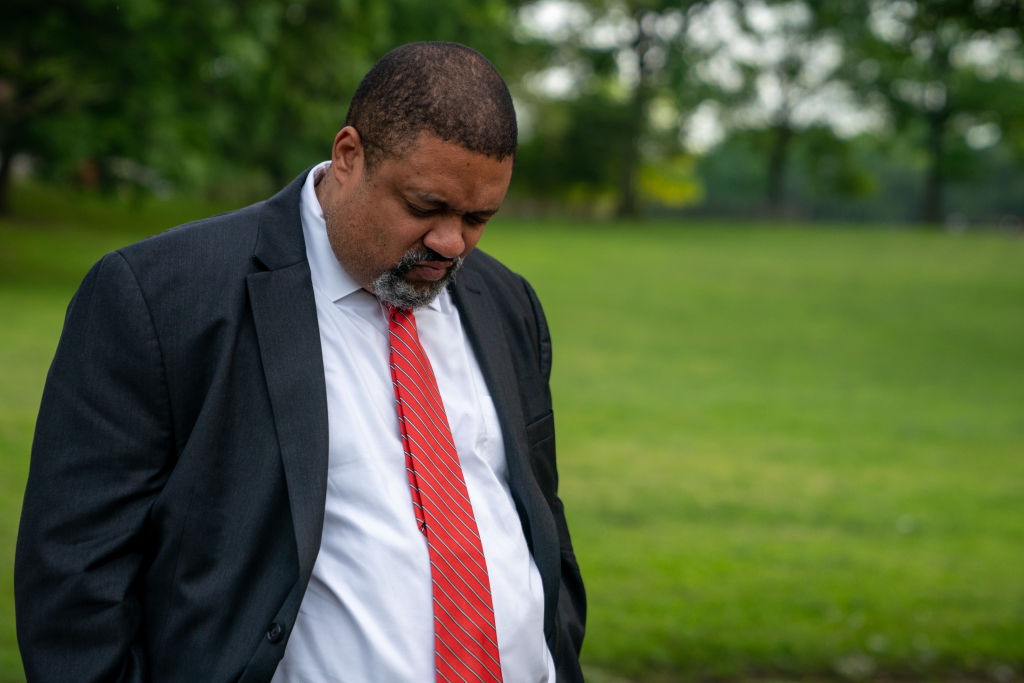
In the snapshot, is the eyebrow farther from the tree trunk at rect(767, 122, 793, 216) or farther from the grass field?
the tree trunk at rect(767, 122, 793, 216)

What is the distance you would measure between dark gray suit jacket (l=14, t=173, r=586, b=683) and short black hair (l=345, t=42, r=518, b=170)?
40cm

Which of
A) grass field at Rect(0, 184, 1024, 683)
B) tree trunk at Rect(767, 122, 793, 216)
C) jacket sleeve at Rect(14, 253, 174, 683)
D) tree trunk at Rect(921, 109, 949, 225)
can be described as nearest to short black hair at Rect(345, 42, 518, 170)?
jacket sleeve at Rect(14, 253, 174, 683)

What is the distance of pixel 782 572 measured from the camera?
6902 mm

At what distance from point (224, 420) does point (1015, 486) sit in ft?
31.1

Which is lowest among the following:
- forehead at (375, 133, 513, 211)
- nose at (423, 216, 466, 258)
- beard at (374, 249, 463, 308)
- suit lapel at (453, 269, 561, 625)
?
suit lapel at (453, 269, 561, 625)

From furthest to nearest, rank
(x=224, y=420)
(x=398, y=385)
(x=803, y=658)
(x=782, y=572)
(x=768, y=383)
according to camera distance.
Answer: (x=768, y=383) < (x=782, y=572) < (x=803, y=658) < (x=398, y=385) < (x=224, y=420)

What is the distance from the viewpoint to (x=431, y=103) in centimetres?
199

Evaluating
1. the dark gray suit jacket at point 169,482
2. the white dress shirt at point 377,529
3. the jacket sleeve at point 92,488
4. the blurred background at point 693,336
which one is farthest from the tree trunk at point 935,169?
the jacket sleeve at point 92,488

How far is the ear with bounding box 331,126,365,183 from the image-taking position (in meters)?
2.09

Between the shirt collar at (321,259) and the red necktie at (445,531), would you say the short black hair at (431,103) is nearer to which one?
the shirt collar at (321,259)

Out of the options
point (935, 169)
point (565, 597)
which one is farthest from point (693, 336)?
point (935, 169)

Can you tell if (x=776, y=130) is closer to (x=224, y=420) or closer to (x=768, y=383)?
(x=768, y=383)

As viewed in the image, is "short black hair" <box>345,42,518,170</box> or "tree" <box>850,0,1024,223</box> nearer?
"short black hair" <box>345,42,518,170</box>

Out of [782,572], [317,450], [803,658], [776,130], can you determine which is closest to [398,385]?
[317,450]
